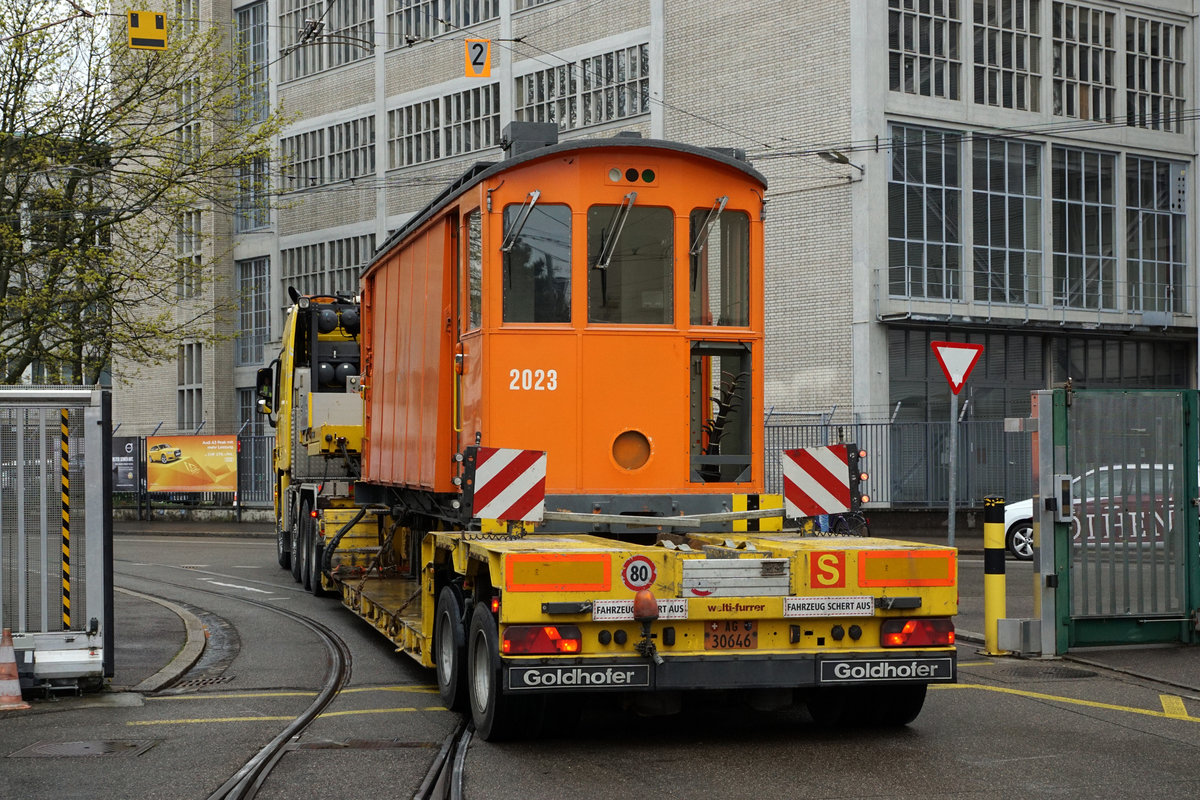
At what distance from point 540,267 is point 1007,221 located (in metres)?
25.8

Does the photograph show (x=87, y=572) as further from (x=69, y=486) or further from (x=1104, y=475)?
(x=1104, y=475)

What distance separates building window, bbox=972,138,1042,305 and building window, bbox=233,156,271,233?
1606 cm

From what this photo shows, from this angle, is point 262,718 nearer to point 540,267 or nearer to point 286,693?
point 286,693

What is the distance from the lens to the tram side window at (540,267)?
31.4 feet

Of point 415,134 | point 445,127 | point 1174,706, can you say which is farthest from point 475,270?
point 415,134

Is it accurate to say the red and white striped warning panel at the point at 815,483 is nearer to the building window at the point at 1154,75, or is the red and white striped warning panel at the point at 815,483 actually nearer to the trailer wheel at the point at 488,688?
the trailer wheel at the point at 488,688

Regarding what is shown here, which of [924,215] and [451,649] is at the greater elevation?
[924,215]

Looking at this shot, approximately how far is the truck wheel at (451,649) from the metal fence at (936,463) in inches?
699

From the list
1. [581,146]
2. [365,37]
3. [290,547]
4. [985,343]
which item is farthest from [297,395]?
[365,37]

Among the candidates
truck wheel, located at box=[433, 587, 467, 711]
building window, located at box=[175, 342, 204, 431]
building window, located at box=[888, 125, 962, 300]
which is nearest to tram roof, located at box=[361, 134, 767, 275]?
truck wheel, located at box=[433, 587, 467, 711]

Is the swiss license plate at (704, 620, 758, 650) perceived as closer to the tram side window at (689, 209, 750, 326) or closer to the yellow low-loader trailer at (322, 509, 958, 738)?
the yellow low-loader trailer at (322, 509, 958, 738)

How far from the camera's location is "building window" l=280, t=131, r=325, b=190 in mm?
45219

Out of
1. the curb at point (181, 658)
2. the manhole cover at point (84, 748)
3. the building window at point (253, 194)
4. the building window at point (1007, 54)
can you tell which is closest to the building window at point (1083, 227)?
the building window at point (1007, 54)

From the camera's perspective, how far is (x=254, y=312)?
4844 centimetres
